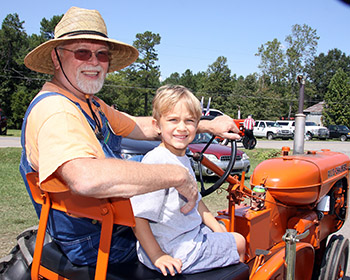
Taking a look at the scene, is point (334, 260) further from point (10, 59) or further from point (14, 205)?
A: point (10, 59)

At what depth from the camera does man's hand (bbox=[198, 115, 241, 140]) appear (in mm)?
2570

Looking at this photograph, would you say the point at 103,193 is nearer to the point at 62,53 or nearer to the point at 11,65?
the point at 62,53

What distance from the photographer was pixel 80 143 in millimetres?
1428

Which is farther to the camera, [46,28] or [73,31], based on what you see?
[46,28]

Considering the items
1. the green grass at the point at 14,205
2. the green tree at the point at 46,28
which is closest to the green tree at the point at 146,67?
the green tree at the point at 46,28

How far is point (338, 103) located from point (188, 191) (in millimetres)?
41240

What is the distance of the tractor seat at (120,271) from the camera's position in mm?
1650

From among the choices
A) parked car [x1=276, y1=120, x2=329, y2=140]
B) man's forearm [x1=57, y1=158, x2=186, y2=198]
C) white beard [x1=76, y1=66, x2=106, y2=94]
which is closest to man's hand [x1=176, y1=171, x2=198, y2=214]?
man's forearm [x1=57, y1=158, x2=186, y2=198]

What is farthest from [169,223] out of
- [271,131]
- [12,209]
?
[271,131]

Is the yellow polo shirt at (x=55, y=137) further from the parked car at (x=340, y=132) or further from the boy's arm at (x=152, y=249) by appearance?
the parked car at (x=340, y=132)

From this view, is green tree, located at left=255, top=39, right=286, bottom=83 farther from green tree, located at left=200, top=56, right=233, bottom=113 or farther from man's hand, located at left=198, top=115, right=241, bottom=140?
man's hand, located at left=198, top=115, right=241, bottom=140

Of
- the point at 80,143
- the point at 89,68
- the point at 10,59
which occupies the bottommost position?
the point at 80,143

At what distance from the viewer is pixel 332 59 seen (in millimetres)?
71812

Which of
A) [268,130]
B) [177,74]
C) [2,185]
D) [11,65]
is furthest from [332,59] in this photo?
[2,185]
